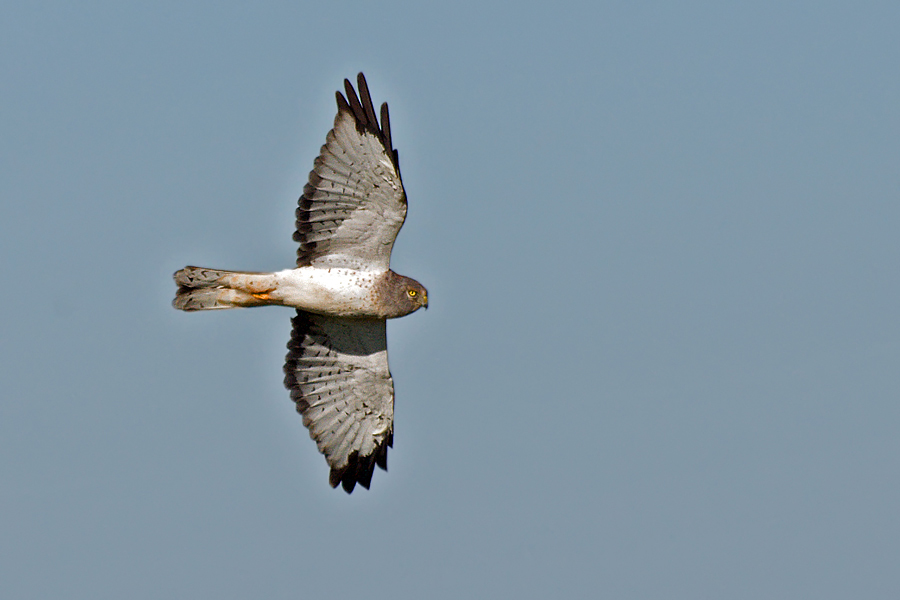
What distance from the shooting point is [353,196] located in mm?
15211

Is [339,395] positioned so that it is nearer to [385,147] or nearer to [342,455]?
[342,455]

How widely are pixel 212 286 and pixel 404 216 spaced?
7.77 ft

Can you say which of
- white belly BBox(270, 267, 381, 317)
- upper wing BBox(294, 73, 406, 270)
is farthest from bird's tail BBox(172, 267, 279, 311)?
upper wing BBox(294, 73, 406, 270)

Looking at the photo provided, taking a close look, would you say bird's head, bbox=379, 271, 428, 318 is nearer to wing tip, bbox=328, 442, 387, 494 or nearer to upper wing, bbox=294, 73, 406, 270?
upper wing, bbox=294, 73, 406, 270

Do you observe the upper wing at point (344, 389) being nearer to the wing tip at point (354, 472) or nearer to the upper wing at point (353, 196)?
→ the wing tip at point (354, 472)

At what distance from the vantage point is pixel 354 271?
1577 cm

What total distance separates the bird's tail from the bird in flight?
0.01m

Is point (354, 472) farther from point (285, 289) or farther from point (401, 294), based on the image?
point (285, 289)

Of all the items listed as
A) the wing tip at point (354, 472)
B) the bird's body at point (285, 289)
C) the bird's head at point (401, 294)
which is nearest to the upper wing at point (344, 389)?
the wing tip at point (354, 472)

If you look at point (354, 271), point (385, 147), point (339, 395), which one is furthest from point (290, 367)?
point (385, 147)

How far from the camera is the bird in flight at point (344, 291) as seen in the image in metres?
15.0

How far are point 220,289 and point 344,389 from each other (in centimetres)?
218

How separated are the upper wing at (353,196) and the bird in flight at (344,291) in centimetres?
1

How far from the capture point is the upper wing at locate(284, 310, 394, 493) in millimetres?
16672
